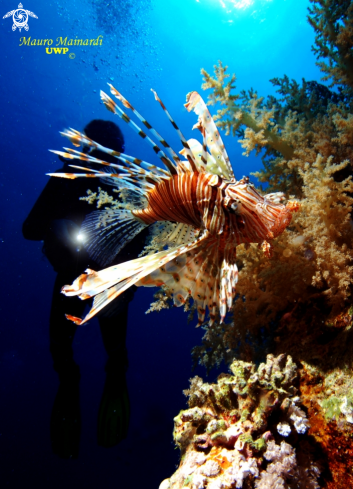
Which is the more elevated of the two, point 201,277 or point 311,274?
point 201,277

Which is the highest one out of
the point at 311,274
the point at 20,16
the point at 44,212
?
the point at 20,16

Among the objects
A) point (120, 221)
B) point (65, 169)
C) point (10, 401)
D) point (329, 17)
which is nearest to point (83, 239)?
point (120, 221)

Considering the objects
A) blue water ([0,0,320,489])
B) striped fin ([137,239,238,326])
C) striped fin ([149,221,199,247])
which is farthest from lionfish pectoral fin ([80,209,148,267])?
blue water ([0,0,320,489])

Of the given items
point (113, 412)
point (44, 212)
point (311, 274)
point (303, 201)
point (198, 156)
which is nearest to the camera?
point (198, 156)

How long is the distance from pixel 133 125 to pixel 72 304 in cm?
326

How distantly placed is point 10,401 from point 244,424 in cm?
3628

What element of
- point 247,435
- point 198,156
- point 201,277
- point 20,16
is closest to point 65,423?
point 247,435

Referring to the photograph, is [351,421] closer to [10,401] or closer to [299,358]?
[299,358]

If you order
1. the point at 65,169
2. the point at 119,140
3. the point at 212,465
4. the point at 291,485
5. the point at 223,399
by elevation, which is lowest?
the point at 291,485

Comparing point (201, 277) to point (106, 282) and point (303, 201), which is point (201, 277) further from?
point (303, 201)

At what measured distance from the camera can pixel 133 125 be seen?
1857 millimetres

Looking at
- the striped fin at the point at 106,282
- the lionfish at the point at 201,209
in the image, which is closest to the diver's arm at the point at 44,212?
the lionfish at the point at 201,209

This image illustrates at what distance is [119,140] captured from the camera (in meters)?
4.19

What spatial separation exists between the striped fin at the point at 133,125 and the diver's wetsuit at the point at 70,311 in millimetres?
2144
